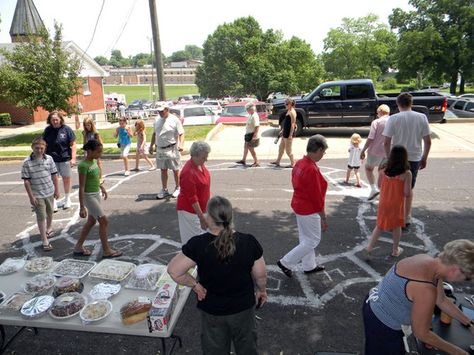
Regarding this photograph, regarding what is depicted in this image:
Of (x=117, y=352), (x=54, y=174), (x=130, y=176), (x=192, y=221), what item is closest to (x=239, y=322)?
(x=117, y=352)

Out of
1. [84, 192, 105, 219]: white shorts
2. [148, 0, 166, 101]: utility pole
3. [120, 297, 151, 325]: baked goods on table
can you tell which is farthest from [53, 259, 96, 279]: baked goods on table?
[148, 0, 166, 101]: utility pole

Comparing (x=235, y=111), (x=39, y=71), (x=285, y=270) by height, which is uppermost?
(x=39, y=71)

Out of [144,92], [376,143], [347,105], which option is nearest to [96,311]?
[376,143]

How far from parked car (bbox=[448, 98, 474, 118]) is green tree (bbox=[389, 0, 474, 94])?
21360 mm

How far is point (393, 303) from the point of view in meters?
2.79

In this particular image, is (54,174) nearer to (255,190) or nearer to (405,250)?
(255,190)

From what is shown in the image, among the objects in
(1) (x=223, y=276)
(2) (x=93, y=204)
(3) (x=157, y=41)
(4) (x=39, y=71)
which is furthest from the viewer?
(4) (x=39, y=71)

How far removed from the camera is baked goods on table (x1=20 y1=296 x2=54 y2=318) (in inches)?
135

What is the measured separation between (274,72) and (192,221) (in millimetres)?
43393

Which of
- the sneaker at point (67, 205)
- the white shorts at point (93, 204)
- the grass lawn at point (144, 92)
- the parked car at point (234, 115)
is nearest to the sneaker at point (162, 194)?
the sneaker at point (67, 205)

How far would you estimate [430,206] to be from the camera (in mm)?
7637

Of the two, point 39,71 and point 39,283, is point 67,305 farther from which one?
point 39,71

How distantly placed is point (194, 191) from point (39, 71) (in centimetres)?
1469

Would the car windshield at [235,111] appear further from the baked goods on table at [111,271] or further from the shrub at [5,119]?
the baked goods on table at [111,271]
